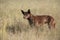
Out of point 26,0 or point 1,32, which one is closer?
point 1,32

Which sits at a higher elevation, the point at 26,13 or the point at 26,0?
the point at 26,0

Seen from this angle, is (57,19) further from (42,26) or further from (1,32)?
(1,32)

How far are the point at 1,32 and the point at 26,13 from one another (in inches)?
10.5

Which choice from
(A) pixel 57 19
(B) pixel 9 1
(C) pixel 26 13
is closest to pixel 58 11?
(A) pixel 57 19

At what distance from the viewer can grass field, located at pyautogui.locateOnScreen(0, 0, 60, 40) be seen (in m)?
1.53

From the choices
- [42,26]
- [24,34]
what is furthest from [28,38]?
[42,26]

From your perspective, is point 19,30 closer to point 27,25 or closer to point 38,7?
point 27,25

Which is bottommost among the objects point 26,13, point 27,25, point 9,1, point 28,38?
point 28,38

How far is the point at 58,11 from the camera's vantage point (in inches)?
63.3

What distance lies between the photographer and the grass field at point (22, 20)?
153 centimetres

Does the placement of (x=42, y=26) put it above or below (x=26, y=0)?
below

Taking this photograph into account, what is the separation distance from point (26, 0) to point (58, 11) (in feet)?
1.00

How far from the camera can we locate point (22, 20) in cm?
156

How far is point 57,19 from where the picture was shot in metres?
1.57
